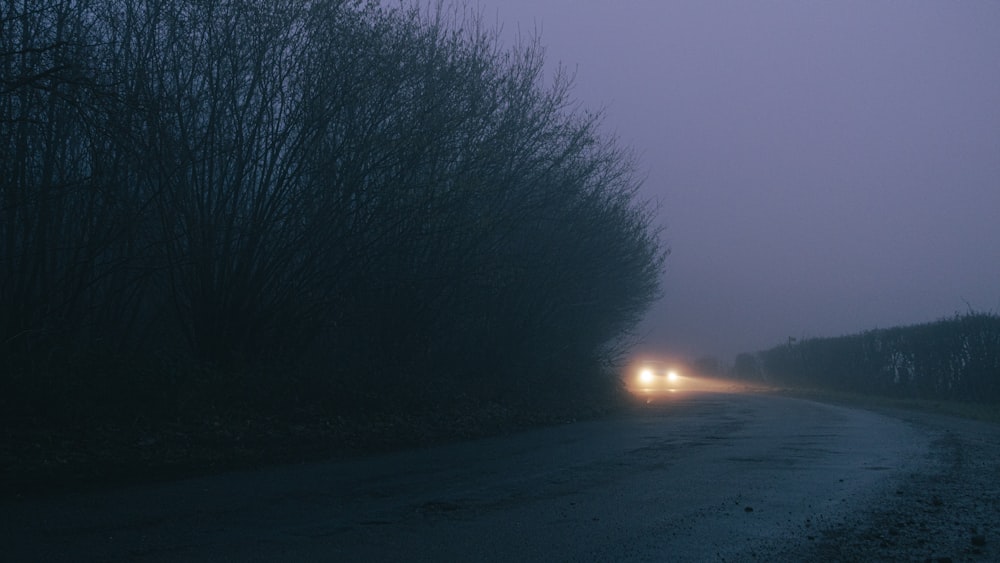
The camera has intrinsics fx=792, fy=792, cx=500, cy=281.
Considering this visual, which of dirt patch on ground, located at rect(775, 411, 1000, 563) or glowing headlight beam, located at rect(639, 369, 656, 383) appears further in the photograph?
glowing headlight beam, located at rect(639, 369, 656, 383)

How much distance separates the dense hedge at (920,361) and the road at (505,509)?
17.4 metres

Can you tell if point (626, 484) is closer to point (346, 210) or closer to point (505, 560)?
point (505, 560)

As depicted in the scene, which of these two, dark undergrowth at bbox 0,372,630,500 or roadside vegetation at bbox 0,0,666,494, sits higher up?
roadside vegetation at bbox 0,0,666,494

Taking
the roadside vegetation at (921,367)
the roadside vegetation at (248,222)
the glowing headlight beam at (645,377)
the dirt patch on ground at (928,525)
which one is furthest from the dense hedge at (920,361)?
the glowing headlight beam at (645,377)

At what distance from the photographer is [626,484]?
8.77m

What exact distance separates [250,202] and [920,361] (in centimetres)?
2672

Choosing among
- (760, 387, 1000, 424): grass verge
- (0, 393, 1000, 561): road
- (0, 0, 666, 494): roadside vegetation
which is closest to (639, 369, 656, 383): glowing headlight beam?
(760, 387, 1000, 424): grass verge

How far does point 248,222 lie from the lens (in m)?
14.4

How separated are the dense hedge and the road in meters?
17.4

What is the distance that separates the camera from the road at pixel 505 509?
230 inches

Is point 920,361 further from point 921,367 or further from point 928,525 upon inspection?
point 928,525

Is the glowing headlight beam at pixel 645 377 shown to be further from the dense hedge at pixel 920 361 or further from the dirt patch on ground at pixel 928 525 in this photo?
the dirt patch on ground at pixel 928 525

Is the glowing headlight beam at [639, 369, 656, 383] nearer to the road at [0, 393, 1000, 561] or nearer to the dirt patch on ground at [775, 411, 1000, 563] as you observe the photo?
the road at [0, 393, 1000, 561]

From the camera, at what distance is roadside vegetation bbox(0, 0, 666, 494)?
11.2 m
